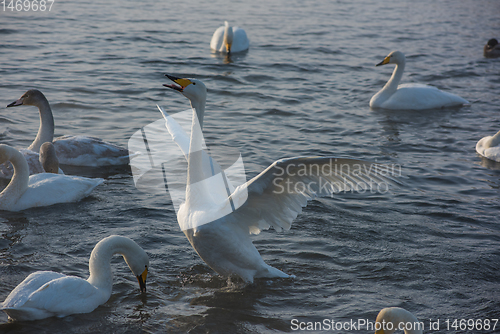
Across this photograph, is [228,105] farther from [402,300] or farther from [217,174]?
[402,300]

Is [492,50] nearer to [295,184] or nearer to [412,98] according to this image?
[412,98]

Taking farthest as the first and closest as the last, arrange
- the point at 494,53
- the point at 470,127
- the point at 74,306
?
the point at 494,53, the point at 470,127, the point at 74,306

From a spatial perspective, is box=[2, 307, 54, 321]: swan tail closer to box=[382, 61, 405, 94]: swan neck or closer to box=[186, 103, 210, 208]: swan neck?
box=[186, 103, 210, 208]: swan neck

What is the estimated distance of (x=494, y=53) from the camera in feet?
56.6

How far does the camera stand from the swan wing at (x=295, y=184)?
15.6 feet

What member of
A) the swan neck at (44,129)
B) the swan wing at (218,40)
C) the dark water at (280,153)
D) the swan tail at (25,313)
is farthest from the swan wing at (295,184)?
the swan wing at (218,40)

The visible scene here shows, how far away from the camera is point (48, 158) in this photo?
307 inches

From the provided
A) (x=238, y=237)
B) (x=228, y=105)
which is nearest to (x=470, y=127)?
(x=228, y=105)

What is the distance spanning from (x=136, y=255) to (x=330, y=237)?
260 cm

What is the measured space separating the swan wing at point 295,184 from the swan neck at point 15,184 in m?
3.36

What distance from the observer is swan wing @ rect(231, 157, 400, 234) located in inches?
187

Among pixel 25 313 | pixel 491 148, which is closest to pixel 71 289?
pixel 25 313

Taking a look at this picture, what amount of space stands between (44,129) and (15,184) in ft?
6.38
